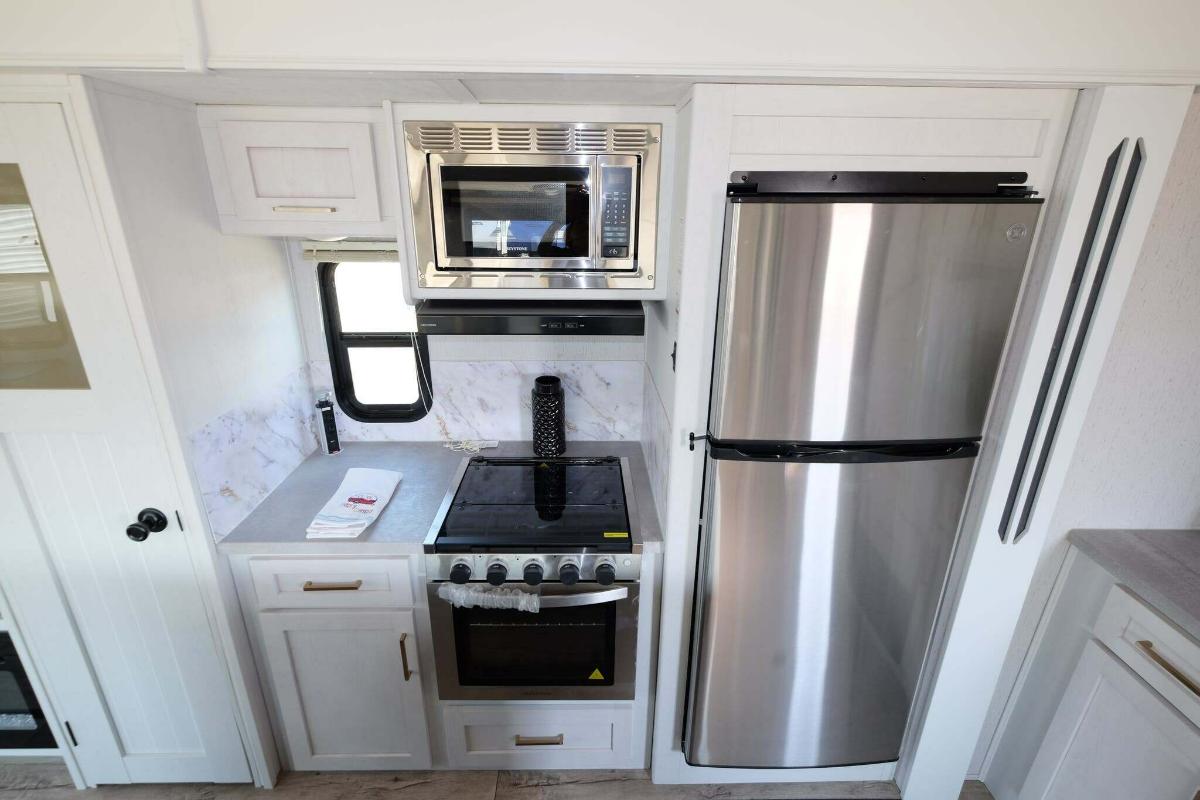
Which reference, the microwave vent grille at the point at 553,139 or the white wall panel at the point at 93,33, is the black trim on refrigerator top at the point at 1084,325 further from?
the white wall panel at the point at 93,33

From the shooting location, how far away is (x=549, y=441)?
6.83ft

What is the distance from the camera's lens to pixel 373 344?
2135mm

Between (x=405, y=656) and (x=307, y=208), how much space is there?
1.31m

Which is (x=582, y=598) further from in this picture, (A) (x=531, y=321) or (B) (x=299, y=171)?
(B) (x=299, y=171)

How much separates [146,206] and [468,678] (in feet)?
4.98

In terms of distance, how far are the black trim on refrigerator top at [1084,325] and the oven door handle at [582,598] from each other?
1071mm

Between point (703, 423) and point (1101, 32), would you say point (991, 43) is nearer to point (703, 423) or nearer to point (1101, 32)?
point (1101, 32)

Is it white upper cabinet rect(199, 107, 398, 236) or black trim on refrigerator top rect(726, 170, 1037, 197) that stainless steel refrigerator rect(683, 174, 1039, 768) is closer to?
black trim on refrigerator top rect(726, 170, 1037, 197)

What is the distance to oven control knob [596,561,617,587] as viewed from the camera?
155 centimetres

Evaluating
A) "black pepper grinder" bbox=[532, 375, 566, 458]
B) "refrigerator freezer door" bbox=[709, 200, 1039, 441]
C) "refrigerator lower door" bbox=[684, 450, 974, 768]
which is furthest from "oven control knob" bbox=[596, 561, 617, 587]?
"black pepper grinder" bbox=[532, 375, 566, 458]

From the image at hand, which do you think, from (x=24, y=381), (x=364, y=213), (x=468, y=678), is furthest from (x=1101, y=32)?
(x=24, y=381)

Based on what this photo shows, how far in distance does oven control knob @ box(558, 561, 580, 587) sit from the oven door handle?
55 millimetres

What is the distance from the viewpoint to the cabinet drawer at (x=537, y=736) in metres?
1.78

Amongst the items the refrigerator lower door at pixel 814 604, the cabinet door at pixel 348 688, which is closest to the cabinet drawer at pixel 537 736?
the cabinet door at pixel 348 688
